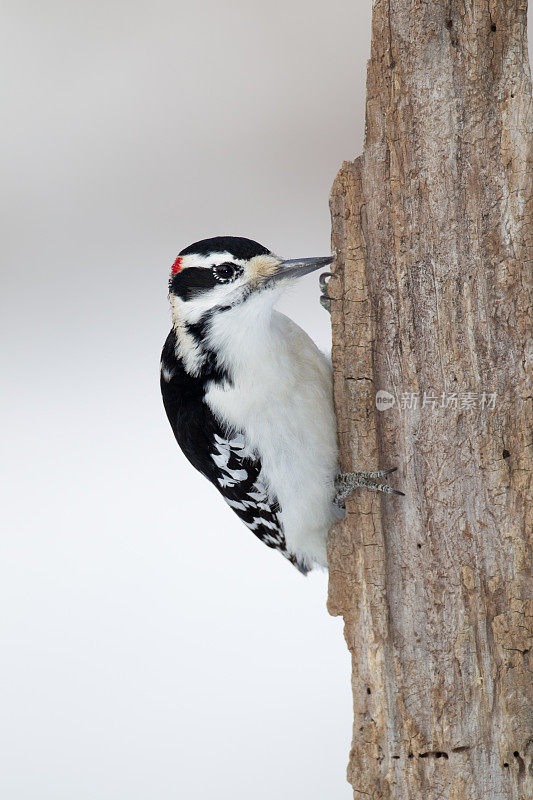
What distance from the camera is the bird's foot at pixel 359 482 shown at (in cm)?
152

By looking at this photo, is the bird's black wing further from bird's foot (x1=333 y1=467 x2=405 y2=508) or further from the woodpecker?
bird's foot (x1=333 y1=467 x2=405 y2=508)

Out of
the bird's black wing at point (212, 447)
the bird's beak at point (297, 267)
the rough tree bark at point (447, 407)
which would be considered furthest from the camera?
the bird's black wing at point (212, 447)

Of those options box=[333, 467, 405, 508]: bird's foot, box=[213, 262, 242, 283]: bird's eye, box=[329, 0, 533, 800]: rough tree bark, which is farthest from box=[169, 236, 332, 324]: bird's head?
box=[333, 467, 405, 508]: bird's foot

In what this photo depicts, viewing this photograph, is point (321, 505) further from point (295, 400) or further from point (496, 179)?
point (496, 179)

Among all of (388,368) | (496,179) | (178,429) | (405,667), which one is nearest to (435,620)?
(405,667)

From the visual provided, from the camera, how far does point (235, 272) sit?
62.4 inches

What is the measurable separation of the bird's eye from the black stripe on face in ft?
0.04

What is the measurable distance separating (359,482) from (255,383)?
0.30 meters

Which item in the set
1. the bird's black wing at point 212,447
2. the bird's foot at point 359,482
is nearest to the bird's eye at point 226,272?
the bird's black wing at point 212,447

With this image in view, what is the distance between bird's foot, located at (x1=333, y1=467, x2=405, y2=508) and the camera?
1.52m

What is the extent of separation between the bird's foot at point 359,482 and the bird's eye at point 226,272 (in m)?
0.48

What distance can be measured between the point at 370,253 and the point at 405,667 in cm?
83

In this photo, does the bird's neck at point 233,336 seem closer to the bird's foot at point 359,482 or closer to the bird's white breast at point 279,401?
the bird's white breast at point 279,401

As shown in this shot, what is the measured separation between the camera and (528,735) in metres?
1.43
